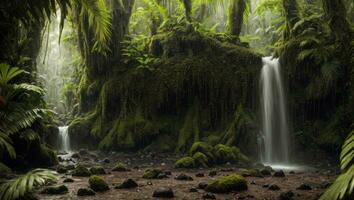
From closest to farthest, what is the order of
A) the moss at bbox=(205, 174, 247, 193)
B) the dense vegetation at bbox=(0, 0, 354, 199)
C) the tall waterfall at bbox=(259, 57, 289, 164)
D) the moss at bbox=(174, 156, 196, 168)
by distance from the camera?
the moss at bbox=(205, 174, 247, 193), the moss at bbox=(174, 156, 196, 168), the dense vegetation at bbox=(0, 0, 354, 199), the tall waterfall at bbox=(259, 57, 289, 164)

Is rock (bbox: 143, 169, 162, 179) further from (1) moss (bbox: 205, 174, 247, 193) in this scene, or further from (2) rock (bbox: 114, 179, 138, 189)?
(1) moss (bbox: 205, 174, 247, 193)

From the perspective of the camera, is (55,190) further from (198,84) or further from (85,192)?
(198,84)

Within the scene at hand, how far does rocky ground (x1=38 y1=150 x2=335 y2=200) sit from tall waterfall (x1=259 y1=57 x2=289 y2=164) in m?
1.80

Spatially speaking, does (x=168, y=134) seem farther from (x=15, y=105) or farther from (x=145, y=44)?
(x=15, y=105)

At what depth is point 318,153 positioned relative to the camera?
1067 cm

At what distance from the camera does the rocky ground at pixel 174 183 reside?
5.73 metres

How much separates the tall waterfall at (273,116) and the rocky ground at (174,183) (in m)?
1.80

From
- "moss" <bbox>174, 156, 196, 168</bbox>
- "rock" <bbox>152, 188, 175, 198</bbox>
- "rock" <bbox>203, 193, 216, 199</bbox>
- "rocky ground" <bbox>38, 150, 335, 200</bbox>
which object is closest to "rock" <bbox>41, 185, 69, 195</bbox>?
"rocky ground" <bbox>38, 150, 335, 200</bbox>

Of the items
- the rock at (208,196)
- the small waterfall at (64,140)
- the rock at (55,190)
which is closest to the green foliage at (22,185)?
the rock at (55,190)

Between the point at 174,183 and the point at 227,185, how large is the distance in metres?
1.29

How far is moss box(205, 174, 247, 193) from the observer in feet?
19.8

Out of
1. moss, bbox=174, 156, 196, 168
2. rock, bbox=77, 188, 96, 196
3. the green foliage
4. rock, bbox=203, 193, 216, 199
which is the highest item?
the green foliage

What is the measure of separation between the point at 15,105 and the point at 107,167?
11.7 feet

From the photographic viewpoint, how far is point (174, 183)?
703 cm
